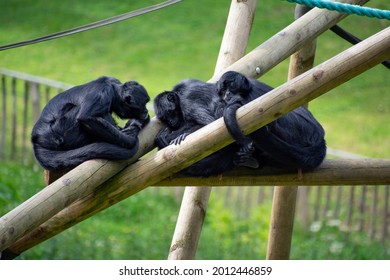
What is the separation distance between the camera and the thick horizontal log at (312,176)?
4832 mm

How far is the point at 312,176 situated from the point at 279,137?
0.32 meters

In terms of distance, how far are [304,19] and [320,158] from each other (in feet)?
3.50

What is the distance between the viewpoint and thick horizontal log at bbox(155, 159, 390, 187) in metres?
4.83

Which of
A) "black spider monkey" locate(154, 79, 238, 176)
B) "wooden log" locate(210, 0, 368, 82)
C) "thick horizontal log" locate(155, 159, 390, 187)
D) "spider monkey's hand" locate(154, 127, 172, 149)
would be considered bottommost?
"thick horizontal log" locate(155, 159, 390, 187)

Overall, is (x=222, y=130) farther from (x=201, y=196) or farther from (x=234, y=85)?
(x=201, y=196)

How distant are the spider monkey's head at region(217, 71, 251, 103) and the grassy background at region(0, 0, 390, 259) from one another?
3672 millimetres

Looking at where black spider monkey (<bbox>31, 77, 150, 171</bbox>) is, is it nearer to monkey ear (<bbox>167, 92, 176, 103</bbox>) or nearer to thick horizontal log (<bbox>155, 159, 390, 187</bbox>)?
monkey ear (<bbox>167, 92, 176, 103</bbox>)

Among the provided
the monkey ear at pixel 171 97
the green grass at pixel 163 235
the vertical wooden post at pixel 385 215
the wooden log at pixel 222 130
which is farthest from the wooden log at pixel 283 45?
the vertical wooden post at pixel 385 215

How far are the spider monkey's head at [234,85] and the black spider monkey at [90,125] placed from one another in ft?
1.84

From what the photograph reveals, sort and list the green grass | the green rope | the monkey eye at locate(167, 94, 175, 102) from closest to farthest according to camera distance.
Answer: the green rope
the monkey eye at locate(167, 94, 175, 102)
the green grass

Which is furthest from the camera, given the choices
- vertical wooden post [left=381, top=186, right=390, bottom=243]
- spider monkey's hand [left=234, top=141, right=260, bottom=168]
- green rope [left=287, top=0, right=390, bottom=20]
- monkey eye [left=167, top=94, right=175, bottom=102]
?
vertical wooden post [left=381, top=186, right=390, bottom=243]

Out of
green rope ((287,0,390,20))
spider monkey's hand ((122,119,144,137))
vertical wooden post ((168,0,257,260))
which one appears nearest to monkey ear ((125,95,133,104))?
spider monkey's hand ((122,119,144,137))
